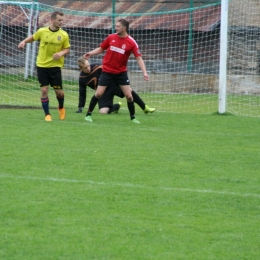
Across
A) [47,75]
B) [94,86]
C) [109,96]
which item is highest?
[47,75]

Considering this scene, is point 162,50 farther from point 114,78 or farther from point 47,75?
point 47,75

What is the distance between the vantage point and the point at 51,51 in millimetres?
12859

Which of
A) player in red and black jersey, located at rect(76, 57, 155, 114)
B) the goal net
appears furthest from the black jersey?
the goal net

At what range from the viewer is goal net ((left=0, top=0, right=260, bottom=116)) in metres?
19.8

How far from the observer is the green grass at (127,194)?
17.5 ft

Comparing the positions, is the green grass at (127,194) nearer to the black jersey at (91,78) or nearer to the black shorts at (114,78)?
the black shorts at (114,78)

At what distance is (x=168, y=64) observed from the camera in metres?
Result: 23.2

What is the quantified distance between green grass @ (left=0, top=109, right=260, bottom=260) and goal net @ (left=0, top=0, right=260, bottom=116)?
683 centimetres

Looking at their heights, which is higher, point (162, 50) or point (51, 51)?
point (162, 50)

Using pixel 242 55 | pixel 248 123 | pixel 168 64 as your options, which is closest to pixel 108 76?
pixel 248 123

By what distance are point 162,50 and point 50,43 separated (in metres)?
11.1

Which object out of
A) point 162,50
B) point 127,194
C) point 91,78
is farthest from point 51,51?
point 162,50

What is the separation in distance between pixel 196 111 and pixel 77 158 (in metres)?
8.14

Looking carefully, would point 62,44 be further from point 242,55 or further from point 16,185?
point 242,55
